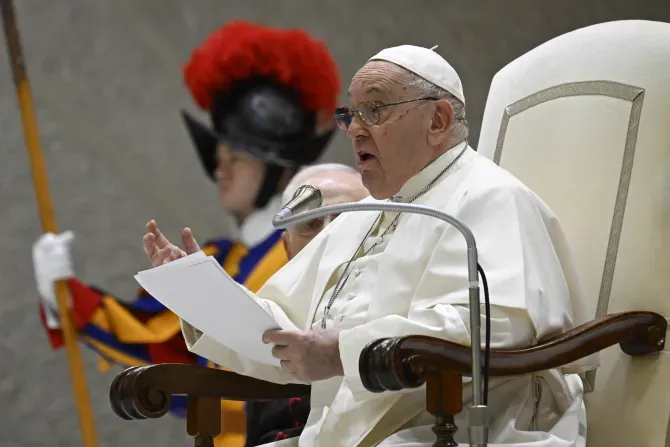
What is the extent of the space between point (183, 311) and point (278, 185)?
2.96 m

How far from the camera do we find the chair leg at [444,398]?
6.39 feet

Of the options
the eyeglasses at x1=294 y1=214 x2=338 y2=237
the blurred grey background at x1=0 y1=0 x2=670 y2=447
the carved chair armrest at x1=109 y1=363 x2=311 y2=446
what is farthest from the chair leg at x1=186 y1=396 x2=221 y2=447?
the blurred grey background at x1=0 y1=0 x2=670 y2=447

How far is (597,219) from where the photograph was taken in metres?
2.59

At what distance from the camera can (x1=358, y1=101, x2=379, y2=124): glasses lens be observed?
8.34 ft

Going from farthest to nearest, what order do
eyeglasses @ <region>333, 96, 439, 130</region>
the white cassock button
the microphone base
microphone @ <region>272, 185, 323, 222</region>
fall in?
the white cassock button, eyeglasses @ <region>333, 96, 439, 130</region>, microphone @ <region>272, 185, 323, 222</region>, the microphone base

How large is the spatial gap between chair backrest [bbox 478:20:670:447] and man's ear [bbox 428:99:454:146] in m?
0.34

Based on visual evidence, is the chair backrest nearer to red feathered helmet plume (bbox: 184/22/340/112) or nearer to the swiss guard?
the swiss guard

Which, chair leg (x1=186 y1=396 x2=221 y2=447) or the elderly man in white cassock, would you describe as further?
chair leg (x1=186 y1=396 x2=221 y2=447)

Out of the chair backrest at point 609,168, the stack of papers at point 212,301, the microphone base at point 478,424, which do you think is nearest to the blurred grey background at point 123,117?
the chair backrest at point 609,168

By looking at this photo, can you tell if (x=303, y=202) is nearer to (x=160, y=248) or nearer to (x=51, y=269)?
(x=160, y=248)

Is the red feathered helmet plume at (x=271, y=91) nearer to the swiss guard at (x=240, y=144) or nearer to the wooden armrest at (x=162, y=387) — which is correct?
the swiss guard at (x=240, y=144)

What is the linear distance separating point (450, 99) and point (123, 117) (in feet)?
13.5

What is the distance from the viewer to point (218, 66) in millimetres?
5410

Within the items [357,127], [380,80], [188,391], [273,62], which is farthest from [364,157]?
[273,62]
